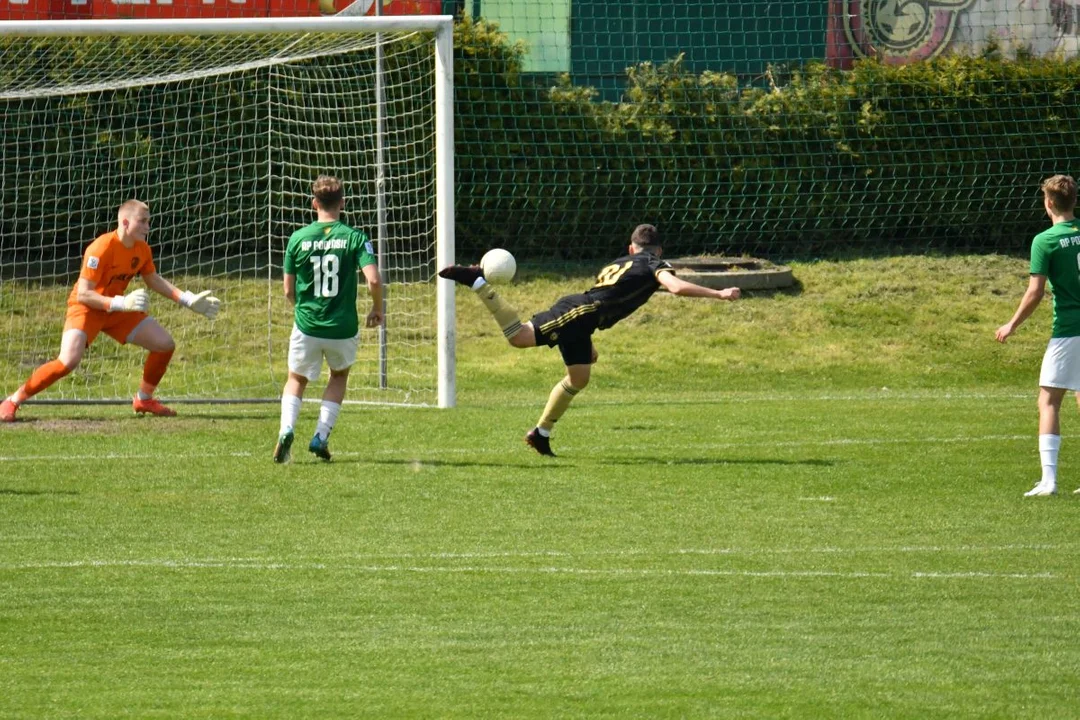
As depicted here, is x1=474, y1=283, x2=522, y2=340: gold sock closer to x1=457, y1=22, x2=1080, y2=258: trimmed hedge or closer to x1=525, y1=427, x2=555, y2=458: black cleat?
x1=525, y1=427, x2=555, y2=458: black cleat

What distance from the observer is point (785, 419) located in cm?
1350

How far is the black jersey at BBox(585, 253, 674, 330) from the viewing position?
1097cm

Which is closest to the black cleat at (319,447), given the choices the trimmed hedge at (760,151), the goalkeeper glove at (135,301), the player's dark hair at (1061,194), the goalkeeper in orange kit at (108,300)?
the goalkeeper glove at (135,301)

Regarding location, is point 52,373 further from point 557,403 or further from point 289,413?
point 557,403

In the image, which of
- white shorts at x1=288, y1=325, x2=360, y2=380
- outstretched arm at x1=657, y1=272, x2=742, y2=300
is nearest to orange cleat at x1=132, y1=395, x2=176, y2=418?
white shorts at x1=288, y1=325, x2=360, y2=380

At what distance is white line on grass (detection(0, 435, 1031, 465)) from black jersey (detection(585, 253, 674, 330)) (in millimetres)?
1194

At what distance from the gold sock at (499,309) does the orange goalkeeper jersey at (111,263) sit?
366 centimetres

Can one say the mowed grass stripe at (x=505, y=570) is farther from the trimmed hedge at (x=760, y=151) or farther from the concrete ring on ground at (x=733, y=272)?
the trimmed hedge at (x=760, y=151)

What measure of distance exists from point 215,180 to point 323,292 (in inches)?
288

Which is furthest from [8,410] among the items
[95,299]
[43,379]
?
[95,299]

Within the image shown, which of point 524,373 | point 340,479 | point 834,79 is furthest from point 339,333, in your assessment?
point 834,79

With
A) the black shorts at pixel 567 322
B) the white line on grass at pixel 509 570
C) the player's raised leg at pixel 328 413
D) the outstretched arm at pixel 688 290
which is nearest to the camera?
the white line on grass at pixel 509 570

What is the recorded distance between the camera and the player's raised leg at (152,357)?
514 inches

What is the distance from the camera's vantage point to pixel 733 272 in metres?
19.2
